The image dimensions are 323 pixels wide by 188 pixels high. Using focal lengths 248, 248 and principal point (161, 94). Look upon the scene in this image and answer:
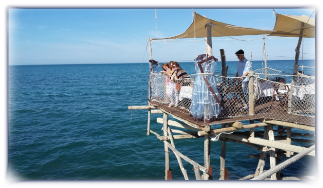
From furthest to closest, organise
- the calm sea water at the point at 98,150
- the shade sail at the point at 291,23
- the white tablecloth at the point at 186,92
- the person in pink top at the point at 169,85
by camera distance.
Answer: the calm sea water at the point at 98,150, the person in pink top at the point at 169,85, the white tablecloth at the point at 186,92, the shade sail at the point at 291,23

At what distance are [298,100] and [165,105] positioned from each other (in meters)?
4.47

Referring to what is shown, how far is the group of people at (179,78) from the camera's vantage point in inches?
313

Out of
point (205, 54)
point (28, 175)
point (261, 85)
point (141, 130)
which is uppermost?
point (205, 54)

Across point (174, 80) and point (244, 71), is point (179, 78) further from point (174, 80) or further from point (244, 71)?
point (244, 71)

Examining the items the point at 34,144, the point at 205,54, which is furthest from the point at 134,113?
the point at 205,54

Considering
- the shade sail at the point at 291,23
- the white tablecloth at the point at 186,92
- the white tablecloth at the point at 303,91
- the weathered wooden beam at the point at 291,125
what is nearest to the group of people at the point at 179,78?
the white tablecloth at the point at 186,92

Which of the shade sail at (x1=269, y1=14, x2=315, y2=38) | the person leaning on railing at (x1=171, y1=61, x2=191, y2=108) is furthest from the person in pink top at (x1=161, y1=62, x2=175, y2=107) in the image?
the shade sail at (x1=269, y1=14, x2=315, y2=38)

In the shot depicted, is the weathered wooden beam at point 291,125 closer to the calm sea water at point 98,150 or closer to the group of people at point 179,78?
the group of people at point 179,78

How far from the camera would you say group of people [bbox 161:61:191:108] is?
835 cm

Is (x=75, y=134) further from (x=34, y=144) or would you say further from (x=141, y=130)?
(x=141, y=130)

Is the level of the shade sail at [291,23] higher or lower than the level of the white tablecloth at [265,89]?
higher

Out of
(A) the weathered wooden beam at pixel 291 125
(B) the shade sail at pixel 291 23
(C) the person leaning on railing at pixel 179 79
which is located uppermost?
(B) the shade sail at pixel 291 23

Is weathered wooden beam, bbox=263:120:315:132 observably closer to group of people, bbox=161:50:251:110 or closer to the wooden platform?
the wooden platform

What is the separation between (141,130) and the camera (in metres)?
→ 18.5
